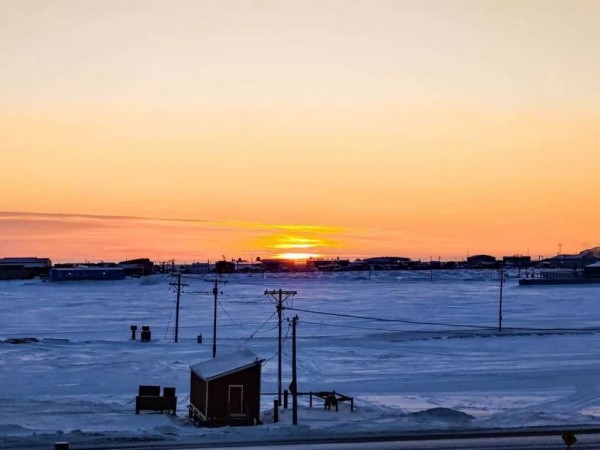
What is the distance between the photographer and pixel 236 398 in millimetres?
30141

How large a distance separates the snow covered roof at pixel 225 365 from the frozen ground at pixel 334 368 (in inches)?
89.0

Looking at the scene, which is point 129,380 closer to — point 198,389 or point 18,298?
point 198,389

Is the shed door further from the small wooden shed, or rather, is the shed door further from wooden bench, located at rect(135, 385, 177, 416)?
wooden bench, located at rect(135, 385, 177, 416)

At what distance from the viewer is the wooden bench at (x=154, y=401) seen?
32.1m

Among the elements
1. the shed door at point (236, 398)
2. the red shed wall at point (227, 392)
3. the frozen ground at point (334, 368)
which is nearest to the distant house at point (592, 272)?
the frozen ground at point (334, 368)

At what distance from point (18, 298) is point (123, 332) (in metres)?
64.5

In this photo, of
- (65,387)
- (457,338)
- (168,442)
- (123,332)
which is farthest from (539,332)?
(168,442)

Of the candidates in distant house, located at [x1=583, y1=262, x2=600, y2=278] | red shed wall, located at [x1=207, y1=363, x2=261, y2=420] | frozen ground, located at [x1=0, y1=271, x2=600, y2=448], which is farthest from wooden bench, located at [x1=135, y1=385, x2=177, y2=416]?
distant house, located at [x1=583, y1=262, x2=600, y2=278]

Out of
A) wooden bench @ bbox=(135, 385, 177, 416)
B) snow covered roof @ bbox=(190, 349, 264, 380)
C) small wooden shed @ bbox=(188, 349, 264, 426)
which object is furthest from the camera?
wooden bench @ bbox=(135, 385, 177, 416)

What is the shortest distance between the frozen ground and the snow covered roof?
2.26 meters

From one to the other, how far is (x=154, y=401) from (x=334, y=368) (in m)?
16.5

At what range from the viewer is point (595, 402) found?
35.6m

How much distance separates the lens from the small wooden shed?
97.5ft

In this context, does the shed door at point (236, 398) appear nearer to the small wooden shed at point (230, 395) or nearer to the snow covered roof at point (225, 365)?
the small wooden shed at point (230, 395)
